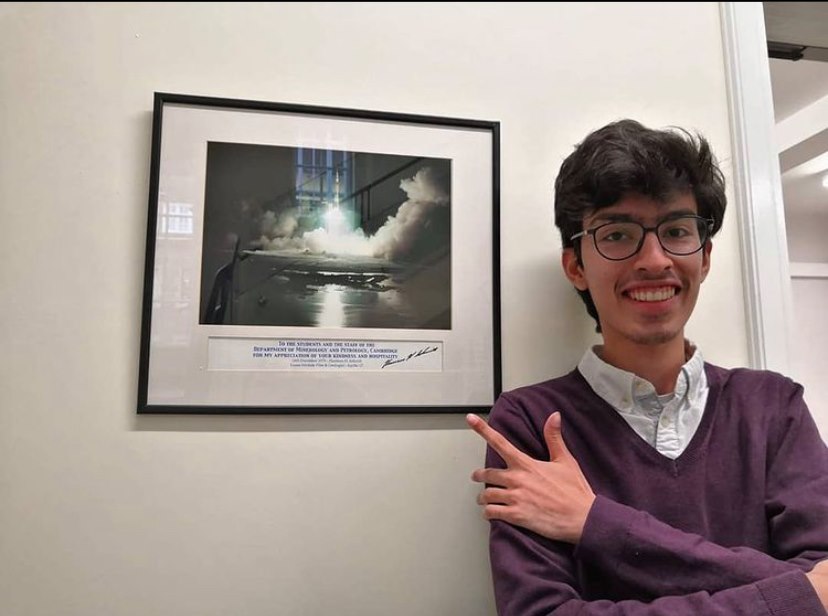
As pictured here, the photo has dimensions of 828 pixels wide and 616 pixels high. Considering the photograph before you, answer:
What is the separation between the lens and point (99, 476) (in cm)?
89

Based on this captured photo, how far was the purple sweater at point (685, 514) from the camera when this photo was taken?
27.2 inches

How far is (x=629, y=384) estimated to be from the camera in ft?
2.86

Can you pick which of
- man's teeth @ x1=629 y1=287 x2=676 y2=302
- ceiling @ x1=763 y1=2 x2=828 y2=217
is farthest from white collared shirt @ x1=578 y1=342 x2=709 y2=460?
ceiling @ x1=763 y1=2 x2=828 y2=217

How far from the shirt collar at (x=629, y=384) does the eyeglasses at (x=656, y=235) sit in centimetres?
18

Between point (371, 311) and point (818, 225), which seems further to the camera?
point (818, 225)

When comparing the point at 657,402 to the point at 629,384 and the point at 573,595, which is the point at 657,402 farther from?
the point at 573,595

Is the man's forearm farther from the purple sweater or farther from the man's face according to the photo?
the man's face

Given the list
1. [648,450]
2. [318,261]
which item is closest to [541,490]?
[648,450]

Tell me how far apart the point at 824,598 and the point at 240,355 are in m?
0.89

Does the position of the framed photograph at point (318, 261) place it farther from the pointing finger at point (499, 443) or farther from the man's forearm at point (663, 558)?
the man's forearm at point (663, 558)

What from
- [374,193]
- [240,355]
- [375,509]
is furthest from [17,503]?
[374,193]

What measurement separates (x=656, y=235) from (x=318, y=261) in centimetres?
56

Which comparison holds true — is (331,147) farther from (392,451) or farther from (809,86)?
(809,86)

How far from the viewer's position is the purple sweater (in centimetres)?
69
